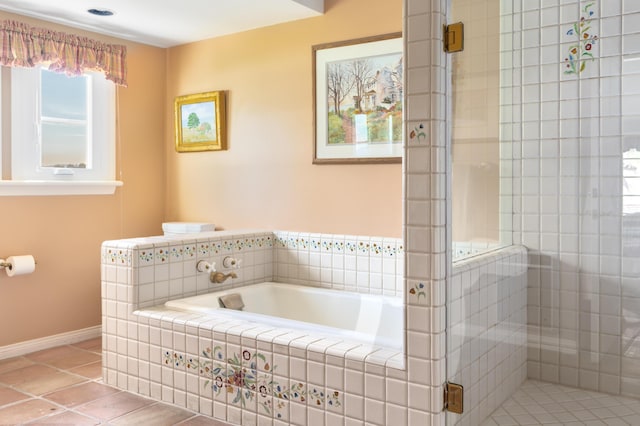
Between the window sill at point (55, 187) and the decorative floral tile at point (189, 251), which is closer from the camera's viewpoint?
the decorative floral tile at point (189, 251)

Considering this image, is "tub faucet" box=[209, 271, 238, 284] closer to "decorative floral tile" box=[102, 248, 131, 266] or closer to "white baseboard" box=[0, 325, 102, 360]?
"decorative floral tile" box=[102, 248, 131, 266]

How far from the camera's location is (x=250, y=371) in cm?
246

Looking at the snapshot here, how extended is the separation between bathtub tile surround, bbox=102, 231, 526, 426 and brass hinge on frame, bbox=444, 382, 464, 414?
57mm

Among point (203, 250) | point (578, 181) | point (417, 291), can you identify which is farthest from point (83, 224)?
point (578, 181)

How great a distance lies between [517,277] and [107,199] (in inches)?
113

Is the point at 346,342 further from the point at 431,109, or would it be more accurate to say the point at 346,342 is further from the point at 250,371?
the point at 431,109

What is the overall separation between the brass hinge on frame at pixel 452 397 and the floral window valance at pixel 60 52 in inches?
120

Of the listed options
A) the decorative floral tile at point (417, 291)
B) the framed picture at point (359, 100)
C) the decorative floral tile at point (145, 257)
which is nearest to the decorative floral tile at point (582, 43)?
the framed picture at point (359, 100)

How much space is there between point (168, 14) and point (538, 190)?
8.13ft

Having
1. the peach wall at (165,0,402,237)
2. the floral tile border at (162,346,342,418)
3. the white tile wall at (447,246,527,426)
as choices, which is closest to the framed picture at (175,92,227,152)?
the peach wall at (165,0,402,237)

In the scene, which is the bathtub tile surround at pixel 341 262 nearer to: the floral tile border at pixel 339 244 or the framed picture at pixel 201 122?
the floral tile border at pixel 339 244

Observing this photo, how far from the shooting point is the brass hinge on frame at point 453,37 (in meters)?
1.93

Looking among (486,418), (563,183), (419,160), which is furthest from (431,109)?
(486,418)

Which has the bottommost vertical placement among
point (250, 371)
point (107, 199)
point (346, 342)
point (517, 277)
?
point (250, 371)
